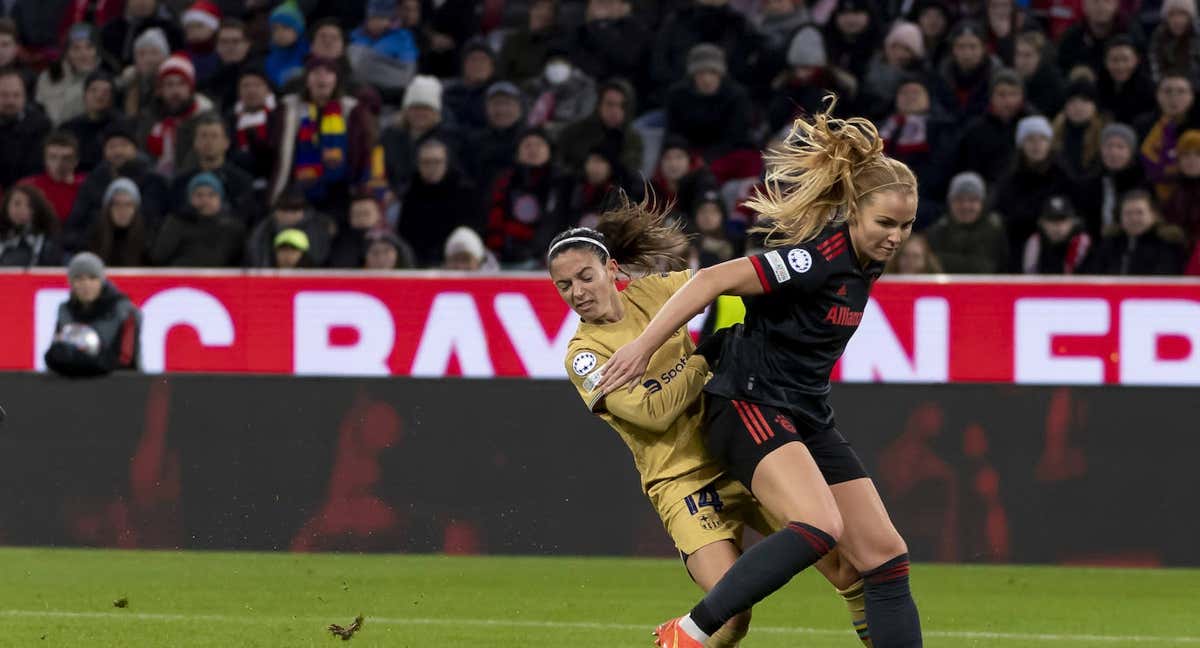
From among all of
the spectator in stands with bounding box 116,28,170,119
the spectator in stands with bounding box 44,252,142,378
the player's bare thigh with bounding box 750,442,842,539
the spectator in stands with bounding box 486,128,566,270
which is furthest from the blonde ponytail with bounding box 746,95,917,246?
the spectator in stands with bounding box 116,28,170,119

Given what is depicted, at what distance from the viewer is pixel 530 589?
28.3 ft

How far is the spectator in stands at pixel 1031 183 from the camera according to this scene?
1239 cm

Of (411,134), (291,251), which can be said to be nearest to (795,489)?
(291,251)

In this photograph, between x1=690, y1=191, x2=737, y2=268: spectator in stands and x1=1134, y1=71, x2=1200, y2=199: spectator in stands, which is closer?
x1=690, y1=191, x2=737, y2=268: spectator in stands

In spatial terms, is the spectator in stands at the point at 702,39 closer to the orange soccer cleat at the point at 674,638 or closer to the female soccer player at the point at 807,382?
the female soccer player at the point at 807,382

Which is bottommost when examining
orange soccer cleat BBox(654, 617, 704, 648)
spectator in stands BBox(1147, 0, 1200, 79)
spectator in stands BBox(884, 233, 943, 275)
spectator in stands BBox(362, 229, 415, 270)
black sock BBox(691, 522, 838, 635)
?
A: spectator in stands BBox(362, 229, 415, 270)

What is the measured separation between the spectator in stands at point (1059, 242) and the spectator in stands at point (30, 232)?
6242 mm

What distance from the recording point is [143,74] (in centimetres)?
1433

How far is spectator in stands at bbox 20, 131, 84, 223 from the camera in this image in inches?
520

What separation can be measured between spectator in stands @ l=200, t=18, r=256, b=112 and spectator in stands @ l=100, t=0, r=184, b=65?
66cm

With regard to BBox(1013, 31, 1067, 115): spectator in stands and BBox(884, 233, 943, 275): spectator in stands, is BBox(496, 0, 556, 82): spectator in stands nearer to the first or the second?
BBox(1013, 31, 1067, 115): spectator in stands

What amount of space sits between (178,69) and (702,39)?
3.71 meters

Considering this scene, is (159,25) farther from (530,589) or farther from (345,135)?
(530,589)

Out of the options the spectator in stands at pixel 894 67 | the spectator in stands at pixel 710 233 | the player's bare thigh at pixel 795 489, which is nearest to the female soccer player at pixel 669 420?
the player's bare thigh at pixel 795 489
